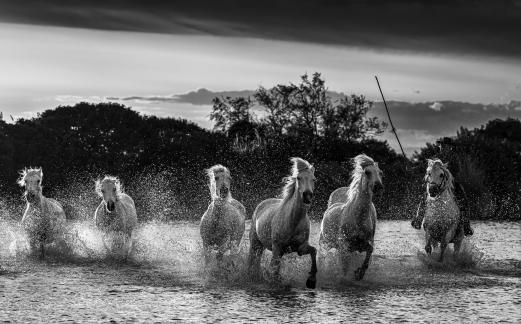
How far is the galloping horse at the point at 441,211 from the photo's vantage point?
13789 millimetres

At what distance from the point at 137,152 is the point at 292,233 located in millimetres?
27370

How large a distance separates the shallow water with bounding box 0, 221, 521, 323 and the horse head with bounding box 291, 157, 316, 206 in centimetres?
132

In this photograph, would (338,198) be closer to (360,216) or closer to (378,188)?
(360,216)

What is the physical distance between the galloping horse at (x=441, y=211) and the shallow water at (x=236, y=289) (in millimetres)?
516

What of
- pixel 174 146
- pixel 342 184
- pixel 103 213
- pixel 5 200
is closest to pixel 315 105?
pixel 174 146

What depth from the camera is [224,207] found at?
45.3ft

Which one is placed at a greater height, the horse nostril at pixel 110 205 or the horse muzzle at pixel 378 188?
the horse muzzle at pixel 378 188

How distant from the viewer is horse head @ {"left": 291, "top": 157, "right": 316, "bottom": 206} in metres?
11.3

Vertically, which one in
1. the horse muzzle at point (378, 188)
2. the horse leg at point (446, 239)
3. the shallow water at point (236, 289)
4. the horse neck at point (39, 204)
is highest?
the horse muzzle at point (378, 188)

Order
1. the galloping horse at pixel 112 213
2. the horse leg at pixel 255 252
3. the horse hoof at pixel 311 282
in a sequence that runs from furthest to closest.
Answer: the galloping horse at pixel 112 213 < the horse leg at pixel 255 252 < the horse hoof at pixel 311 282

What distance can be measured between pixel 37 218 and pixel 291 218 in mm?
5774

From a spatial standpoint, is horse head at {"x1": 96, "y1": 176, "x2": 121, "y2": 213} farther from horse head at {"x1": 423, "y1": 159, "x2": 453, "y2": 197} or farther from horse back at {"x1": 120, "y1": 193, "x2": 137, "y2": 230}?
horse head at {"x1": 423, "y1": 159, "x2": 453, "y2": 197}

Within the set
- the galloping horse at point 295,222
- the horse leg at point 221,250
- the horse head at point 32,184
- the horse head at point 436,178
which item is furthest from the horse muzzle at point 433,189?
the horse head at point 32,184

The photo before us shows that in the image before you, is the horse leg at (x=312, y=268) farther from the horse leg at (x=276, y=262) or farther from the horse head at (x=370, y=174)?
the horse head at (x=370, y=174)
